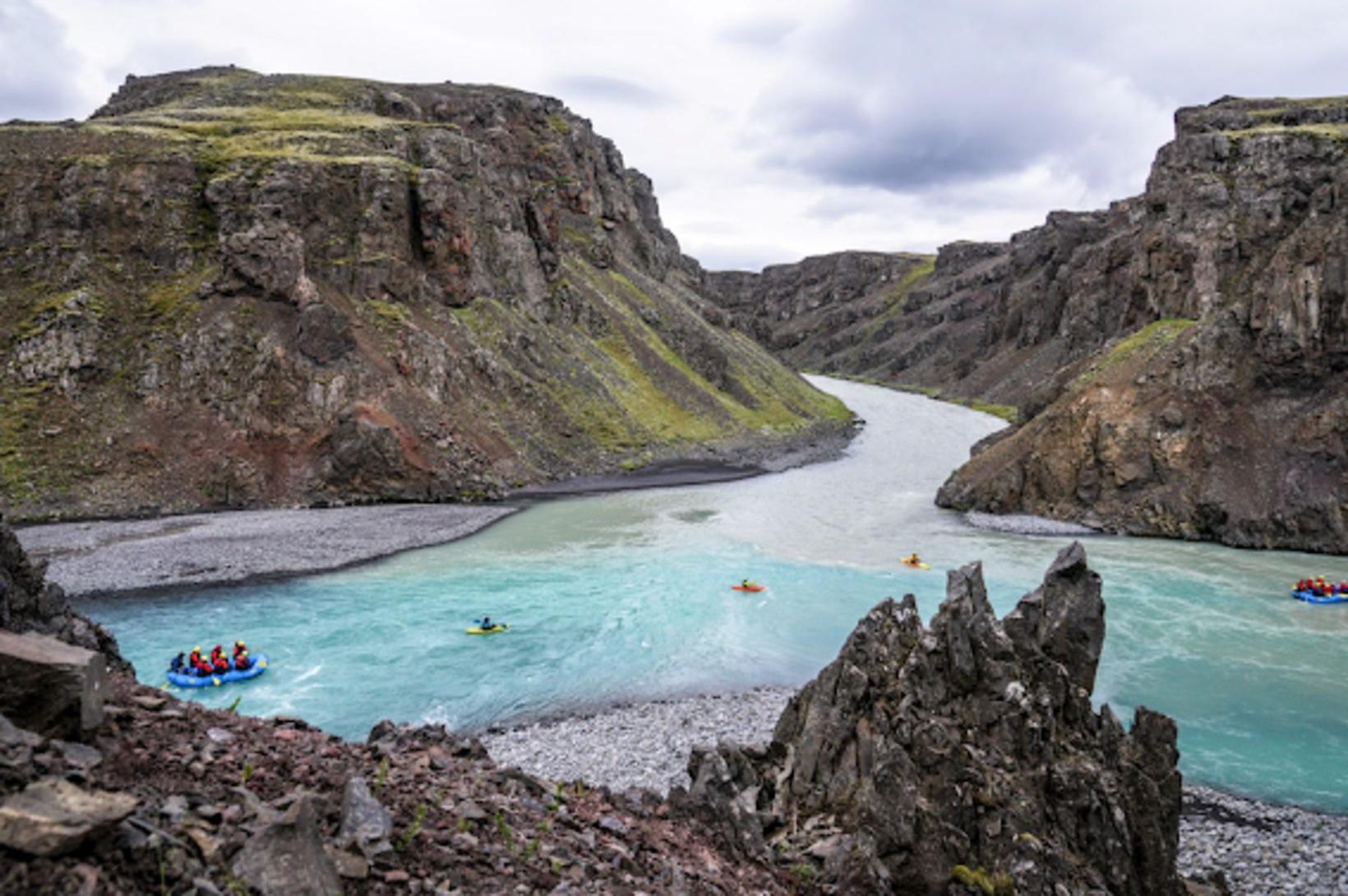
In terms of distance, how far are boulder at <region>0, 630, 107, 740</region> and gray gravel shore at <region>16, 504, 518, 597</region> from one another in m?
33.4

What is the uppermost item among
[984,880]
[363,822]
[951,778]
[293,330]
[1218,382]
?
[1218,382]

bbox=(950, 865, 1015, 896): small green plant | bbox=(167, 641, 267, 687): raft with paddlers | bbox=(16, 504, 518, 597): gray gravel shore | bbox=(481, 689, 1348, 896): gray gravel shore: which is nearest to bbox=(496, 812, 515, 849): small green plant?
bbox=(950, 865, 1015, 896): small green plant

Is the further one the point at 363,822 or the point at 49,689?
the point at 363,822

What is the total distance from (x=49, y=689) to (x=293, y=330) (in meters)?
59.3

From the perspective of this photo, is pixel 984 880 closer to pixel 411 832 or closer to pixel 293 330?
pixel 411 832

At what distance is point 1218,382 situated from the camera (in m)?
54.5

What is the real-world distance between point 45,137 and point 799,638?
239 feet

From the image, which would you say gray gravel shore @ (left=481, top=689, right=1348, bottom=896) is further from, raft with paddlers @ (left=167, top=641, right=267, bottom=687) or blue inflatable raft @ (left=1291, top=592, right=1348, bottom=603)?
blue inflatable raft @ (left=1291, top=592, right=1348, bottom=603)

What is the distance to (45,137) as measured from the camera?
6569 centimetres

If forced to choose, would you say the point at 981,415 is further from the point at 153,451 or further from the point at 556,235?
the point at 153,451

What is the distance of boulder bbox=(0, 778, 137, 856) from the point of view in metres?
6.25

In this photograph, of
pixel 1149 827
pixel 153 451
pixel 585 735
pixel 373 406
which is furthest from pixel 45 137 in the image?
pixel 1149 827

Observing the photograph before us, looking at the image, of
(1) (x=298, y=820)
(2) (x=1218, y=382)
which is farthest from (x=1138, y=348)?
(1) (x=298, y=820)

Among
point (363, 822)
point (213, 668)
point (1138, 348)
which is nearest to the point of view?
point (363, 822)
